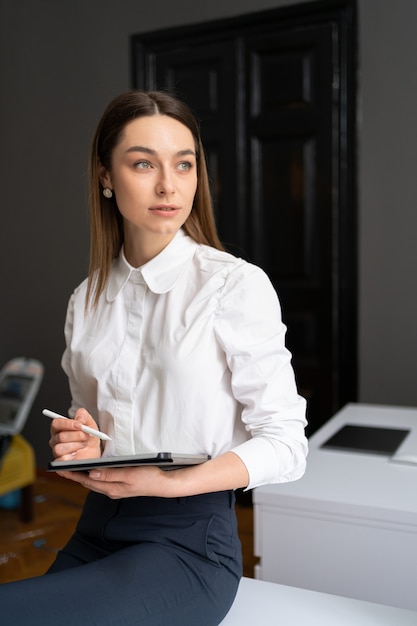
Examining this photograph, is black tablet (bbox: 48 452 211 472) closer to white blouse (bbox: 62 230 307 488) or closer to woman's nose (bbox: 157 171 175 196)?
white blouse (bbox: 62 230 307 488)

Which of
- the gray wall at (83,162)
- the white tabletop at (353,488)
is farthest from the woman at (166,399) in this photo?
the gray wall at (83,162)

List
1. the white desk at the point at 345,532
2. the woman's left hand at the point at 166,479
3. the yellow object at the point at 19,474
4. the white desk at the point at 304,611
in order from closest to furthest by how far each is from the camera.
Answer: the woman's left hand at the point at 166,479, the white desk at the point at 304,611, the white desk at the point at 345,532, the yellow object at the point at 19,474

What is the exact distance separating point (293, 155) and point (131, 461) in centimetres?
249

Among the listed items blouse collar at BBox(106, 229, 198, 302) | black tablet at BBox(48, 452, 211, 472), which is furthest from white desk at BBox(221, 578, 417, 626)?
blouse collar at BBox(106, 229, 198, 302)

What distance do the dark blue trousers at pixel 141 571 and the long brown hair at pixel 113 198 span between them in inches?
18.1

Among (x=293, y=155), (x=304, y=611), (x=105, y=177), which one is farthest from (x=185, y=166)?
(x=293, y=155)

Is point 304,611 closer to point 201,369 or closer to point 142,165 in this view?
point 201,369

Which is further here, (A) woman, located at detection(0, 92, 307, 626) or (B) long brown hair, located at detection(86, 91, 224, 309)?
(B) long brown hair, located at detection(86, 91, 224, 309)

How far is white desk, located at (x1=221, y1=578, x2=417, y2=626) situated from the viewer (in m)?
1.20

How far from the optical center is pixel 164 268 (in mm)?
1367

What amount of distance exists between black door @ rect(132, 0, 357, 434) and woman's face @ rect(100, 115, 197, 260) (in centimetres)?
189

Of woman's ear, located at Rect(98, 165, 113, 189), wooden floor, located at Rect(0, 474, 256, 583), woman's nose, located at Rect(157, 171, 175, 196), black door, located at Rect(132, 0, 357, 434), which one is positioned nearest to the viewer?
woman's nose, located at Rect(157, 171, 175, 196)

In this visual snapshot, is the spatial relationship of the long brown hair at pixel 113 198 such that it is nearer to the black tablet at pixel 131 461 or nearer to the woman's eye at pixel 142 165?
the woman's eye at pixel 142 165

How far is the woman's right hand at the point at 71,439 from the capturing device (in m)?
1.20
